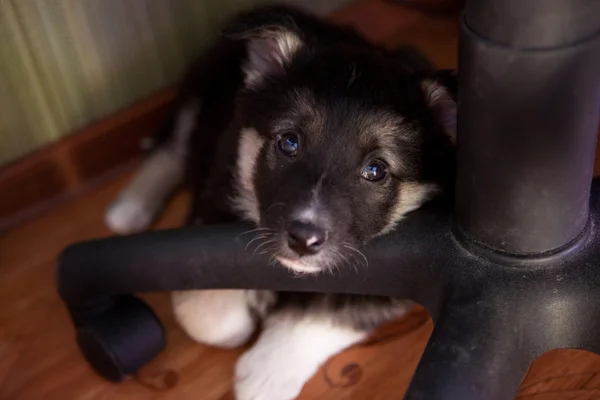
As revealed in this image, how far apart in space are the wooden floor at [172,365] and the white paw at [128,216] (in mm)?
205

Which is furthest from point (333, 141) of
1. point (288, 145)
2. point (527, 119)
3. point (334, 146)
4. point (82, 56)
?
point (82, 56)

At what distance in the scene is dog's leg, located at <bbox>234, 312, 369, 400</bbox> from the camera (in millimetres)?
1490

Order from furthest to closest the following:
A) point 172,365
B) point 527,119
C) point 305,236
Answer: point 172,365 < point 305,236 < point 527,119

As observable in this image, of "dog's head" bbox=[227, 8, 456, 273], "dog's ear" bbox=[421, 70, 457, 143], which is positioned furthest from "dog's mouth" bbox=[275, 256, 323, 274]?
"dog's ear" bbox=[421, 70, 457, 143]

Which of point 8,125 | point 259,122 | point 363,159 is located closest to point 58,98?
point 8,125

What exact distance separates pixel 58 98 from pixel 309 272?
3.61 ft

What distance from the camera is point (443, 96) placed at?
1.40 m

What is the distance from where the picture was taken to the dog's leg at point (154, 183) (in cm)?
199

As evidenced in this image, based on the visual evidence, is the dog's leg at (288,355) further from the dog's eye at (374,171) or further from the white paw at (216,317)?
the dog's eye at (374,171)

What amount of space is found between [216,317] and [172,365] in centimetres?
18

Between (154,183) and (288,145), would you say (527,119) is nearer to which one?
(288,145)

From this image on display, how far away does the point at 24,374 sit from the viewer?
1.64 m

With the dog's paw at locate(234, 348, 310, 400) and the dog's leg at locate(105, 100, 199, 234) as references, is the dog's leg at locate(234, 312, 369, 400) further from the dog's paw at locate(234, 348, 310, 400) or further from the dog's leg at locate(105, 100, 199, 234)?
the dog's leg at locate(105, 100, 199, 234)

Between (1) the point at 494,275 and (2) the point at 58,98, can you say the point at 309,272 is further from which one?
(2) the point at 58,98
